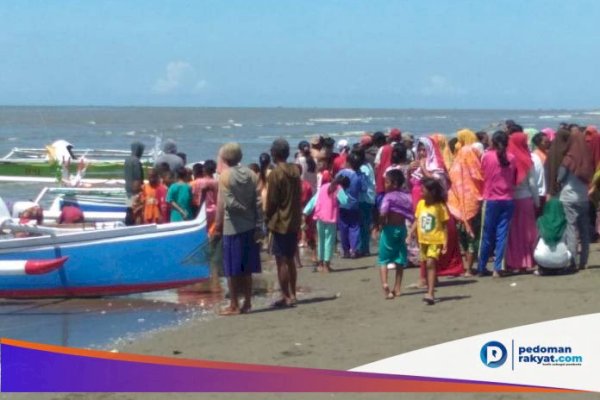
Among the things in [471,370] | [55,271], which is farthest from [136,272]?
[471,370]

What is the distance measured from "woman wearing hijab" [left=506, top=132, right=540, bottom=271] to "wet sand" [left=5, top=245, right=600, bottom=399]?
26 centimetres


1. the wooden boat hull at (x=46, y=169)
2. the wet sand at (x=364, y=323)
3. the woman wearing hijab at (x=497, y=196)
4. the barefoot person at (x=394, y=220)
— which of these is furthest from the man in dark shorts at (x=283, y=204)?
the wooden boat hull at (x=46, y=169)

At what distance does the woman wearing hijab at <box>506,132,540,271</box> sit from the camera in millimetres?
11078

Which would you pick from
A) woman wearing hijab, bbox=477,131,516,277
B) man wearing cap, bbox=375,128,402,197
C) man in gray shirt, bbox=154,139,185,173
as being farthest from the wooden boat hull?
woman wearing hijab, bbox=477,131,516,277

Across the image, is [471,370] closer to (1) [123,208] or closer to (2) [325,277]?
(2) [325,277]

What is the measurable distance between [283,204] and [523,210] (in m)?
2.70

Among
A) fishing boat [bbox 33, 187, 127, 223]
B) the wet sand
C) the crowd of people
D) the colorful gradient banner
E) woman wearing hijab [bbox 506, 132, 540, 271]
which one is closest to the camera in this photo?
the colorful gradient banner

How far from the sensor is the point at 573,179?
10914mm

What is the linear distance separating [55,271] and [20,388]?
13.4 ft

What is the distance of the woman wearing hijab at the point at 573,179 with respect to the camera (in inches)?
427

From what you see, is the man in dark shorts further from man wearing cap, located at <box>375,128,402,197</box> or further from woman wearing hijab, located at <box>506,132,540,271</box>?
man wearing cap, located at <box>375,128,402,197</box>

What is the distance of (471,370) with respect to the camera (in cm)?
714

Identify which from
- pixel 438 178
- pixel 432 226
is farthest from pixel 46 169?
pixel 432 226

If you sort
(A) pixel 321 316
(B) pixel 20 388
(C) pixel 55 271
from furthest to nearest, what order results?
(C) pixel 55 271 < (A) pixel 321 316 < (B) pixel 20 388
